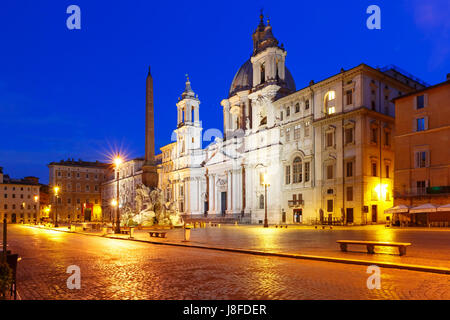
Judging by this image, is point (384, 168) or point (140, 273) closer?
point (140, 273)

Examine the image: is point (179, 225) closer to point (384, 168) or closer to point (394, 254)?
point (384, 168)

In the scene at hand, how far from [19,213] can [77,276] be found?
4365 inches

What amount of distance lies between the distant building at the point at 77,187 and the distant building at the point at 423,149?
3529 inches

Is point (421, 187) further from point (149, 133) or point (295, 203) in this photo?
point (149, 133)

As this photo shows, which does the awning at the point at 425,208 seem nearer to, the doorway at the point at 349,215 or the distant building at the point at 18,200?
the doorway at the point at 349,215

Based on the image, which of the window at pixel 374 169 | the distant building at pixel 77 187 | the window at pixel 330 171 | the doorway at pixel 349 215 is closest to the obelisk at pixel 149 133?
the window at pixel 330 171

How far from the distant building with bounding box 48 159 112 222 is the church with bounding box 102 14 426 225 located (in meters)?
54.9

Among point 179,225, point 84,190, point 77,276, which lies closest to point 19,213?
point 84,190

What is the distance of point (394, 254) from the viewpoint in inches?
605

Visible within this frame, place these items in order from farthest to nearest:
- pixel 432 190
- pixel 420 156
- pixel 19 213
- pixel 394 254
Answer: pixel 19 213, pixel 420 156, pixel 432 190, pixel 394 254

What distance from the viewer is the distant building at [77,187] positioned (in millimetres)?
114869

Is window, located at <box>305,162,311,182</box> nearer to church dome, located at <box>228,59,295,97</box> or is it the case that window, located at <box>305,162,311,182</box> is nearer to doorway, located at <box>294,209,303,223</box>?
doorway, located at <box>294,209,303,223</box>

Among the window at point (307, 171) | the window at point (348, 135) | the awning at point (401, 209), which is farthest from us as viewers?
the window at point (307, 171)
